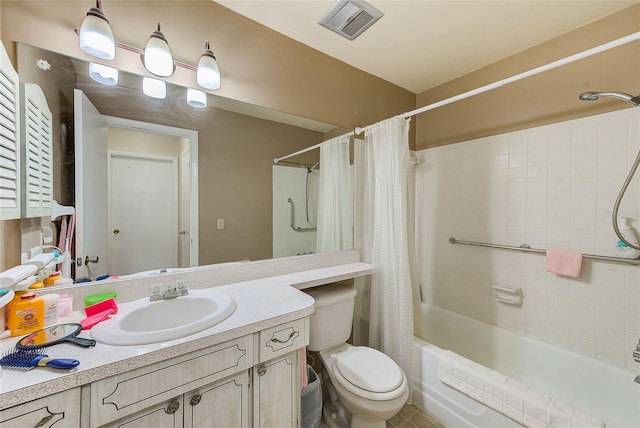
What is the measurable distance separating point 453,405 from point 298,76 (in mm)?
2313

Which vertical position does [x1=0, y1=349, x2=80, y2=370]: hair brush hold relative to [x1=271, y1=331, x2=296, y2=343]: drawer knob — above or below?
above

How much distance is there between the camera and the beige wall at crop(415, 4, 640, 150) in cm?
150

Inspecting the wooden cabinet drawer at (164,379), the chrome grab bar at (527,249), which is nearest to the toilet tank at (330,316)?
the wooden cabinet drawer at (164,379)

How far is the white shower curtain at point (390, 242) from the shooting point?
1731 mm

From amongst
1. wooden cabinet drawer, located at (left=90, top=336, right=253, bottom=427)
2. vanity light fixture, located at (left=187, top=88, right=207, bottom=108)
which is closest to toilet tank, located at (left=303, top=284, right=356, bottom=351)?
wooden cabinet drawer, located at (left=90, top=336, right=253, bottom=427)

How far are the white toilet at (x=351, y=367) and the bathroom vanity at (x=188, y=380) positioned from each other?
1.08 feet

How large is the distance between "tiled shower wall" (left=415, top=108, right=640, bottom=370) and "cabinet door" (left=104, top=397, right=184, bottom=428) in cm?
218

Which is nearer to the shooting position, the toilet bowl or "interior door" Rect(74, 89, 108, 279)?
"interior door" Rect(74, 89, 108, 279)

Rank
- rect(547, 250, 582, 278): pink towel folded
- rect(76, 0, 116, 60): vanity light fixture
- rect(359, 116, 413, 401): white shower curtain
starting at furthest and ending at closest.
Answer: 1. rect(359, 116, 413, 401): white shower curtain
2. rect(547, 250, 582, 278): pink towel folded
3. rect(76, 0, 116, 60): vanity light fixture

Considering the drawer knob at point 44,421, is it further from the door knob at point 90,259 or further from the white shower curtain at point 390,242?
the white shower curtain at point 390,242

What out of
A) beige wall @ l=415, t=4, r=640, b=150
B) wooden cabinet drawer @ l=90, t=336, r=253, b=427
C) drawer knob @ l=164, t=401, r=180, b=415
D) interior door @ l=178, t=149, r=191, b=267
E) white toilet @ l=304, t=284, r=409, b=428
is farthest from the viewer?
beige wall @ l=415, t=4, r=640, b=150

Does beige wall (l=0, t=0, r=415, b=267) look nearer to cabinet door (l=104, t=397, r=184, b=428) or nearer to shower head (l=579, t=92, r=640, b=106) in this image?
cabinet door (l=104, t=397, r=184, b=428)

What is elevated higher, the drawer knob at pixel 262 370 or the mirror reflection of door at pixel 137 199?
the mirror reflection of door at pixel 137 199

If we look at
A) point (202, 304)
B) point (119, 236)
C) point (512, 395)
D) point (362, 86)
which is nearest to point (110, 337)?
point (202, 304)
